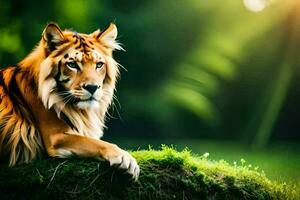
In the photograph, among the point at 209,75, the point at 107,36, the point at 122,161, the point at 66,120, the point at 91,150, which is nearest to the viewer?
the point at 122,161

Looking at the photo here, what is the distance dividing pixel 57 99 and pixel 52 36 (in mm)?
403

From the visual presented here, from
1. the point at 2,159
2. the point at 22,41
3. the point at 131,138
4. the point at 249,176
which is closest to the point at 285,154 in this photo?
the point at 131,138

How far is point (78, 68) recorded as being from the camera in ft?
15.0

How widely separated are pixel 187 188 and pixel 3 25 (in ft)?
8.70

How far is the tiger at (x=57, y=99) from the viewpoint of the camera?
447 centimetres

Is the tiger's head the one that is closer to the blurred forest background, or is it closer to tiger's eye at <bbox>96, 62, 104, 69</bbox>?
tiger's eye at <bbox>96, 62, 104, 69</bbox>

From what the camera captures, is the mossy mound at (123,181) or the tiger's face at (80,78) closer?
the mossy mound at (123,181)

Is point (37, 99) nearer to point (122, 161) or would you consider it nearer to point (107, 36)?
point (107, 36)

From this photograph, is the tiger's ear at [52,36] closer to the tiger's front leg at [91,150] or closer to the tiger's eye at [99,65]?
the tiger's eye at [99,65]

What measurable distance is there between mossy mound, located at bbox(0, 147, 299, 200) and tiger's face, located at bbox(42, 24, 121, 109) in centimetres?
Answer: 42

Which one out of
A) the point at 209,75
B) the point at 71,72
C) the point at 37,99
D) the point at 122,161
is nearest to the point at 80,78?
the point at 71,72

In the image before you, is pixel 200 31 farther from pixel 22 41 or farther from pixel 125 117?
pixel 22 41

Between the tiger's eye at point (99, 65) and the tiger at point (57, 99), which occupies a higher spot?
the tiger's eye at point (99, 65)

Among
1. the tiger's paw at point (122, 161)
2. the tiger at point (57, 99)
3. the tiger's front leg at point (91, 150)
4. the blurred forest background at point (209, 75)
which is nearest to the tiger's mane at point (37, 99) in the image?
the tiger at point (57, 99)
